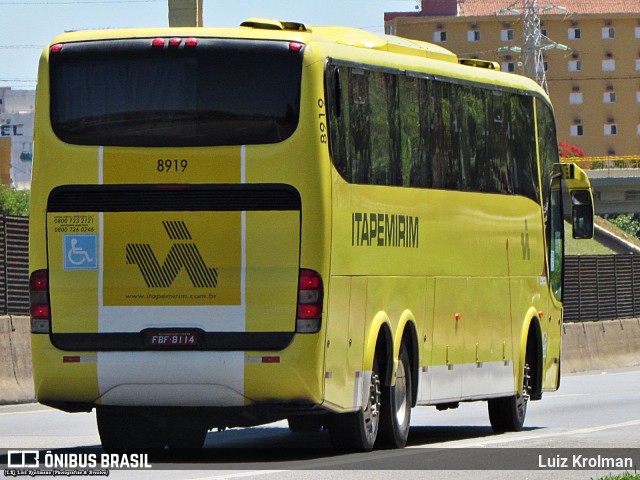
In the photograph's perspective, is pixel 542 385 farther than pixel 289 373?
Yes

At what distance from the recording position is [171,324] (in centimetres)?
1387

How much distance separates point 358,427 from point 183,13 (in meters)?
12.8

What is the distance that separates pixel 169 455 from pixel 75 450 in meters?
1.11

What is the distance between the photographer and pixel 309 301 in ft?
45.2

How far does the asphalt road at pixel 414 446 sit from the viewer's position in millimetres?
12969

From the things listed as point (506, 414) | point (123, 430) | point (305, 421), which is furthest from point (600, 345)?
point (123, 430)

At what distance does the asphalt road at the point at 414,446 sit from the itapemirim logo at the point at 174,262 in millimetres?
1459

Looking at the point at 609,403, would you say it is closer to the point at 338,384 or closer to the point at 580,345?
the point at 338,384

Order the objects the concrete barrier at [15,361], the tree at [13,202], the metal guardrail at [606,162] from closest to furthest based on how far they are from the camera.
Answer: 1. the concrete barrier at [15,361]
2. the metal guardrail at [606,162]
3. the tree at [13,202]

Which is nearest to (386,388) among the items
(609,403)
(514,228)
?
(514,228)

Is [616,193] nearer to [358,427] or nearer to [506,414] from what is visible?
[506,414]

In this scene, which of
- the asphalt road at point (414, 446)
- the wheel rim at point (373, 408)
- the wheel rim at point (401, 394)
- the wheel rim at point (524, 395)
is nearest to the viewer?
the asphalt road at point (414, 446)

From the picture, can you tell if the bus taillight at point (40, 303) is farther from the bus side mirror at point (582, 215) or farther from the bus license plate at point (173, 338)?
the bus side mirror at point (582, 215)

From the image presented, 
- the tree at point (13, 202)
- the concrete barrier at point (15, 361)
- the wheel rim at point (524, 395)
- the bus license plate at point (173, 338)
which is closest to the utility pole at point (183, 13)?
the concrete barrier at point (15, 361)
